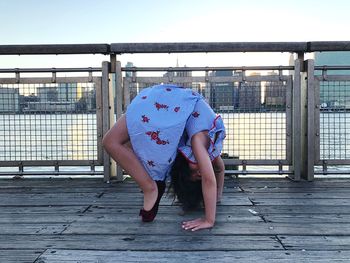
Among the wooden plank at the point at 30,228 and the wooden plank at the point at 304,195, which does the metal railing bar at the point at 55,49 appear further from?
the wooden plank at the point at 30,228

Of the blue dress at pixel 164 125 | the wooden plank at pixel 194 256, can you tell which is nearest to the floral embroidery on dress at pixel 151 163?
the blue dress at pixel 164 125

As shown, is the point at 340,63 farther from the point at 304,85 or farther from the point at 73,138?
the point at 73,138

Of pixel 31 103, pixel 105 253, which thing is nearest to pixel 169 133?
pixel 105 253

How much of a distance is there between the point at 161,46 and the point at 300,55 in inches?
63.5

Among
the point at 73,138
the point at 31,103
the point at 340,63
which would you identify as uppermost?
the point at 340,63

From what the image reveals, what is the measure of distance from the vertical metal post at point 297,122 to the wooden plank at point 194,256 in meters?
2.62

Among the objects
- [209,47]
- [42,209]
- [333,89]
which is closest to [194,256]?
[42,209]

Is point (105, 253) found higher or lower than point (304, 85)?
lower

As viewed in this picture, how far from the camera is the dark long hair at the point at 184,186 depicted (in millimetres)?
3367

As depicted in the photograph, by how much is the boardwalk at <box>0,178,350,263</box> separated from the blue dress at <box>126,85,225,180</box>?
1.56ft

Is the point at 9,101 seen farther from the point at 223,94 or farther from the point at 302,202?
the point at 302,202

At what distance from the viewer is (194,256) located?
252cm

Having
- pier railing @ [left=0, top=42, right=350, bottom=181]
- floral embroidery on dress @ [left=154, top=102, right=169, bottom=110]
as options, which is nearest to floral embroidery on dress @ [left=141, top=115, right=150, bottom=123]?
floral embroidery on dress @ [left=154, top=102, right=169, bottom=110]

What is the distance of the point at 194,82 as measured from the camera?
5309 millimetres
